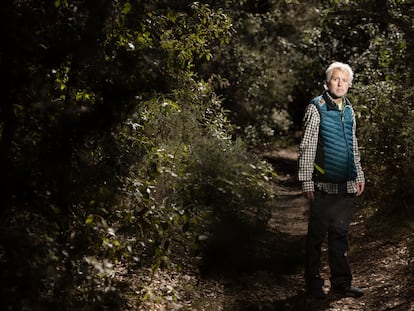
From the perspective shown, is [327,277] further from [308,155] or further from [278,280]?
[308,155]

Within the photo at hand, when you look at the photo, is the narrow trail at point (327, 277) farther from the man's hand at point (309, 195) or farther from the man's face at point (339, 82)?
the man's face at point (339, 82)

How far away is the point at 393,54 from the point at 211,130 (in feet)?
12.2

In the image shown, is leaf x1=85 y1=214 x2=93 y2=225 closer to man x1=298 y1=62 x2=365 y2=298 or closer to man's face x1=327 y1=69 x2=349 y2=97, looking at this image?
man x1=298 y1=62 x2=365 y2=298

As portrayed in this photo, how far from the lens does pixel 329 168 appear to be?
5875 mm

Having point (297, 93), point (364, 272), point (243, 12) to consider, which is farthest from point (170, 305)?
point (297, 93)

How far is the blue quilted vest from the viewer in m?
5.88

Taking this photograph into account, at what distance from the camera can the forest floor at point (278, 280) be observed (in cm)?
514

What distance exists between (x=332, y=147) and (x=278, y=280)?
1374 mm

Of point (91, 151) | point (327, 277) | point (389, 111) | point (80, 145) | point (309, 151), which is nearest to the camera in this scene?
point (80, 145)

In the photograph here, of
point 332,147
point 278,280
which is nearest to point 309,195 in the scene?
point 332,147

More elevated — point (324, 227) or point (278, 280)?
point (324, 227)

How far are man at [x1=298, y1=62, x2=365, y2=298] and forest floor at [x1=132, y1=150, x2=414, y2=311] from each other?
0.25 meters

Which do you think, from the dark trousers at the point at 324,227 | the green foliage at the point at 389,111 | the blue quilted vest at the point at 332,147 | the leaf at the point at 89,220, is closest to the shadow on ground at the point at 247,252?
the dark trousers at the point at 324,227

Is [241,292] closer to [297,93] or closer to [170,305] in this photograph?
[170,305]
